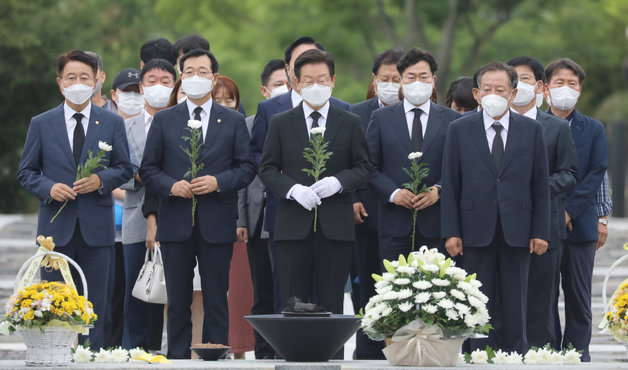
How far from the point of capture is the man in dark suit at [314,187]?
9383 mm

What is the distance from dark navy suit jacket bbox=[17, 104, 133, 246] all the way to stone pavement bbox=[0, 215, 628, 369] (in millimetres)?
1296

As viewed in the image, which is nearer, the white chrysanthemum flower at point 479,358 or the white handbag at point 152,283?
the white chrysanthemum flower at point 479,358

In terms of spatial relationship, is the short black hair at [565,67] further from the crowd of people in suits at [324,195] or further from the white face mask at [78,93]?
the white face mask at [78,93]

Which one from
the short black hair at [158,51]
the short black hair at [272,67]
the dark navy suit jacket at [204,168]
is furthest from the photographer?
the short black hair at [158,51]

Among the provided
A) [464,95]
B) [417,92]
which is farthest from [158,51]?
[417,92]

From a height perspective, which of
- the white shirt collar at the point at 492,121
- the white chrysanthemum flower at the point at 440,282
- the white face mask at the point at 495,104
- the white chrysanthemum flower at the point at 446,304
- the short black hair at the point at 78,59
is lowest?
the white chrysanthemum flower at the point at 446,304

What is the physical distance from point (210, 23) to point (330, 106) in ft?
107

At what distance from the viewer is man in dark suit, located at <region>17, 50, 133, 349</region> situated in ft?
31.1

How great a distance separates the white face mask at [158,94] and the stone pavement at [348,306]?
102 inches

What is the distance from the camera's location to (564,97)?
10742 millimetres

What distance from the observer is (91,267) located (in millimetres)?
9555

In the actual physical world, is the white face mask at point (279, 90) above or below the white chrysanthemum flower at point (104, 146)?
above

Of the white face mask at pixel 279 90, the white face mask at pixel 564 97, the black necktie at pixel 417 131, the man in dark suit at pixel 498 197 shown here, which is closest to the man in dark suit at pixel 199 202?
the black necktie at pixel 417 131

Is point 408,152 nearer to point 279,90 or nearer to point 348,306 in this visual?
point 279,90
